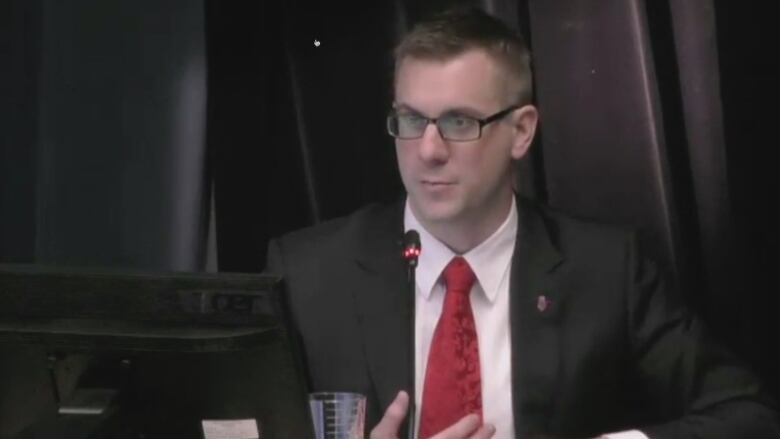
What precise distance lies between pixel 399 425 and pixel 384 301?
16.7 inches

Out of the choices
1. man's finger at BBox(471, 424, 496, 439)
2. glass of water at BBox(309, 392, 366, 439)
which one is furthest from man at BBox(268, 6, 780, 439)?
glass of water at BBox(309, 392, 366, 439)

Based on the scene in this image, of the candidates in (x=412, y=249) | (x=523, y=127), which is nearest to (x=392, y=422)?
(x=412, y=249)

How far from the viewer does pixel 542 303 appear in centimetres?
174

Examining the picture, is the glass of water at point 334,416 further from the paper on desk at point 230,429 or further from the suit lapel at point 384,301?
the suit lapel at point 384,301

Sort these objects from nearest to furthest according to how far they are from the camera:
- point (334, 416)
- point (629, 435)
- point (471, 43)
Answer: point (334, 416), point (629, 435), point (471, 43)

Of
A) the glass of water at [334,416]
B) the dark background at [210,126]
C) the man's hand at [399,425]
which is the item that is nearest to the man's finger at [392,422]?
the man's hand at [399,425]

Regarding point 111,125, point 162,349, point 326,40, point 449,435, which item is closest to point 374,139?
point 326,40

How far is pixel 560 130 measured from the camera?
6.93 feet

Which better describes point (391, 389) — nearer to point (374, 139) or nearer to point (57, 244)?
point (374, 139)

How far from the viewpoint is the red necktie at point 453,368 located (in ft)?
5.34

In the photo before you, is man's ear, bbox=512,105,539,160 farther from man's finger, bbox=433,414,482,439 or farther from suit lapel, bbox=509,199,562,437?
man's finger, bbox=433,414,482,439

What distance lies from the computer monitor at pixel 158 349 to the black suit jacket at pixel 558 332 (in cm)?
63

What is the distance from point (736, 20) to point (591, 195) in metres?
0.44

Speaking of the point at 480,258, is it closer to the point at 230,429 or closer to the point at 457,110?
the point at 457,110
